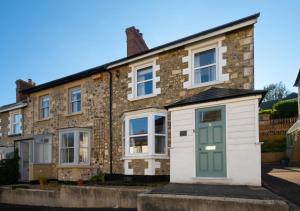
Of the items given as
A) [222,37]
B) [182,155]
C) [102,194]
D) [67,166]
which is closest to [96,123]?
[67,166]

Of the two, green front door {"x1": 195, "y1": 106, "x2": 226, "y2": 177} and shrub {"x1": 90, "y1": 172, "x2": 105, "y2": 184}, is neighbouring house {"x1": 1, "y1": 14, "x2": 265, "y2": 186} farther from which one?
shrub {"x1": 90, "y1": 172, "x2": 105, "y2": 184}

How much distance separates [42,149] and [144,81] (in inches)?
332

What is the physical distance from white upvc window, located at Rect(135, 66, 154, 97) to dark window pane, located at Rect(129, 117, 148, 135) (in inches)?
58.6

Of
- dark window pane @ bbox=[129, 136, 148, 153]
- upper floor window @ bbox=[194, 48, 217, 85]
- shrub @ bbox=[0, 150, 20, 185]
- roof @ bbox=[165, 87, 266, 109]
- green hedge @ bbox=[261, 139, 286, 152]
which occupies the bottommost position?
shrub @ bbox=[0, 150, 20, 185]

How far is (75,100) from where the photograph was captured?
1612cm

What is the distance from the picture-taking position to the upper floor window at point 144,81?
1315cm

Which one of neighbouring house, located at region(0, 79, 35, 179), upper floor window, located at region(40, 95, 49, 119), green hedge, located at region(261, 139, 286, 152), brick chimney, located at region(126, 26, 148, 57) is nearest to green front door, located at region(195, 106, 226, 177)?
brick chimney, located at region(126, 26, 148, 57)

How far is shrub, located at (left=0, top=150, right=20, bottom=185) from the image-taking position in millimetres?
16617

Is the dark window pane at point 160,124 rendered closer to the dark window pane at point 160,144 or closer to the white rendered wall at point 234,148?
Answer: the dark window pane at point 160,144

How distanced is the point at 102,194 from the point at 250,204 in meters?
5.89

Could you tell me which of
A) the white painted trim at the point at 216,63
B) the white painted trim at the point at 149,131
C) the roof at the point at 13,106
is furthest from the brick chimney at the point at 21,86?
the white painted trim at the point at 216,63

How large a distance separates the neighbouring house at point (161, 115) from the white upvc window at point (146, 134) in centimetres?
4

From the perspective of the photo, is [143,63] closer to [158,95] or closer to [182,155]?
[158,95]

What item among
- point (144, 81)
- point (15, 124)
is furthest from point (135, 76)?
point (15, 124)
